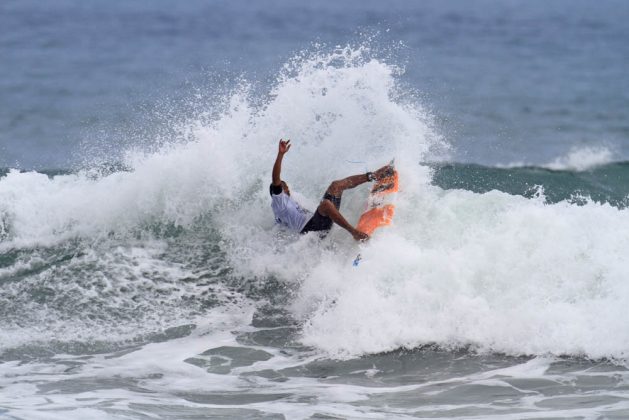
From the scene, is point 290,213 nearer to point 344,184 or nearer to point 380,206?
point 344,184

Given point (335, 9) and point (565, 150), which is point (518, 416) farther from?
point (335, 9)

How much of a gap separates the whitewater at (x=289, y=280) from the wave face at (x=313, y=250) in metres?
0.02

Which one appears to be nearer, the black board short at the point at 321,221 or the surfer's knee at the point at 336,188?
the black board short at the point at 321,221

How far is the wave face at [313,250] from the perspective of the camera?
974 cm

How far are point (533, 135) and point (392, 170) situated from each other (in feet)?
37.5

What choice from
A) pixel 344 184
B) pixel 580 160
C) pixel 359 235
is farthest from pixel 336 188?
pixel 580 160

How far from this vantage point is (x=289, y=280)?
436 inches

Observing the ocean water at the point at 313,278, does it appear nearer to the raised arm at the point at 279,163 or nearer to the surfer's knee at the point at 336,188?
the surfer's knee at the point at 336,188

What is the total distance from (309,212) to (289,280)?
88 cm

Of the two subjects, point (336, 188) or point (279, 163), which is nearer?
point (279, 163)

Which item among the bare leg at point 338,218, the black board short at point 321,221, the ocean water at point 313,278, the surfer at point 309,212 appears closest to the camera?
the ocean water at point 313,278

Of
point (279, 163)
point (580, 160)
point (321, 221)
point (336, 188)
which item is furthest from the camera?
point (580, 160)

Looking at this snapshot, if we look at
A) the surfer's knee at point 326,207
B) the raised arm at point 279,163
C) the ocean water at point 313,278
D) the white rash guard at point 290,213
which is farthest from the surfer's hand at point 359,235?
the raised arm at point 279,163

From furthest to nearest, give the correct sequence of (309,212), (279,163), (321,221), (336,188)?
1. (309,212)
2. (336,188)
3. (321,221)
4. (279,163)
